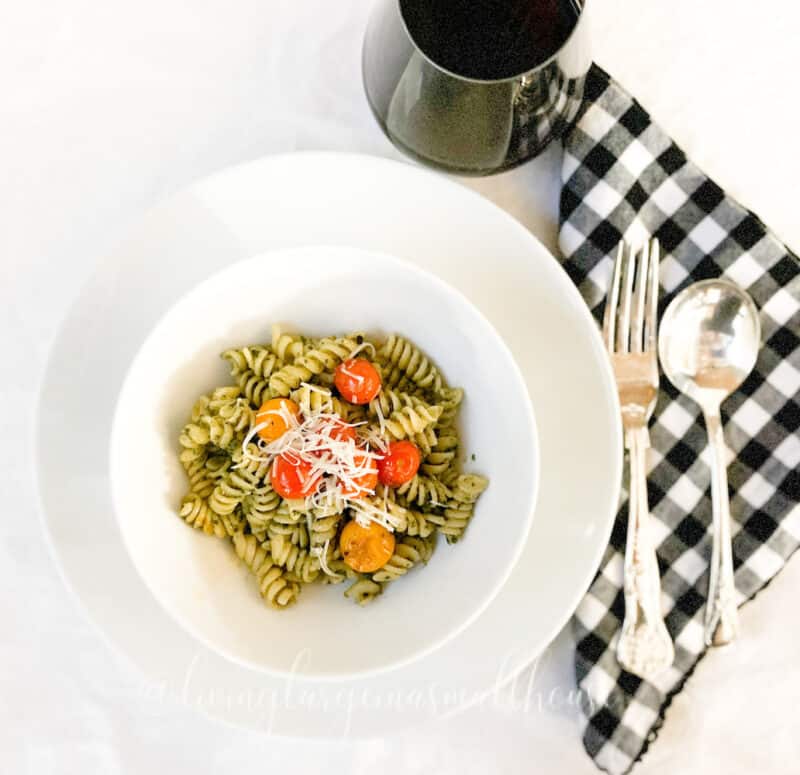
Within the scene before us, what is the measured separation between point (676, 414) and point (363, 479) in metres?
0.43

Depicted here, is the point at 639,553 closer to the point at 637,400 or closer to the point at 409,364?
the point at 637,400

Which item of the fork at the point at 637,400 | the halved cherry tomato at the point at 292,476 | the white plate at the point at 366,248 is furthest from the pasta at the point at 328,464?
the fork at the point at 637,400

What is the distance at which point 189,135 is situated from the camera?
1.09 meters

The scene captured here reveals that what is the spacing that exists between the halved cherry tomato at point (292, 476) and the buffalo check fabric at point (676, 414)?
0.40 meters

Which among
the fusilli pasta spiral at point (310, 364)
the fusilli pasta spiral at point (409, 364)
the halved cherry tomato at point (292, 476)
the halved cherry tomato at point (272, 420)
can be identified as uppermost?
the fusilli pasta spiral at point (409, 364)

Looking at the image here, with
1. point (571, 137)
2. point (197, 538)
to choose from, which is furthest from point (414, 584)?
point (571, 137)

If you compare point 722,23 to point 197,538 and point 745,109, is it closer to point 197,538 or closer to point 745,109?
point 745,109

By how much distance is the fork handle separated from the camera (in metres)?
1.06

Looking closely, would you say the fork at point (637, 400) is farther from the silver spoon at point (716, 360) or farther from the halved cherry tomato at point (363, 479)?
the halved cherry tomato at point (363, 479)

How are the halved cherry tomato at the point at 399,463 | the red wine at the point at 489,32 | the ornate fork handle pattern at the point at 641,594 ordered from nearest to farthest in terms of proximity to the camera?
the red wine at the point at 489,32 < the halved cherry tomato at the point at 399,463 < the ornate fork handle pattern at the point at 641,594

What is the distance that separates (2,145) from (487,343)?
674 millimetres

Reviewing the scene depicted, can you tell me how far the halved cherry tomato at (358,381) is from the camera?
97 centimetres

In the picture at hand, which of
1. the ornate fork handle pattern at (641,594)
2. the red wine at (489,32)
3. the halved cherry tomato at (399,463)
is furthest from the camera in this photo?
the ornate fork handle pattern at (641,594)

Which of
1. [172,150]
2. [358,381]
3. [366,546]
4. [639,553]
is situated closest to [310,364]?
[358,381]
